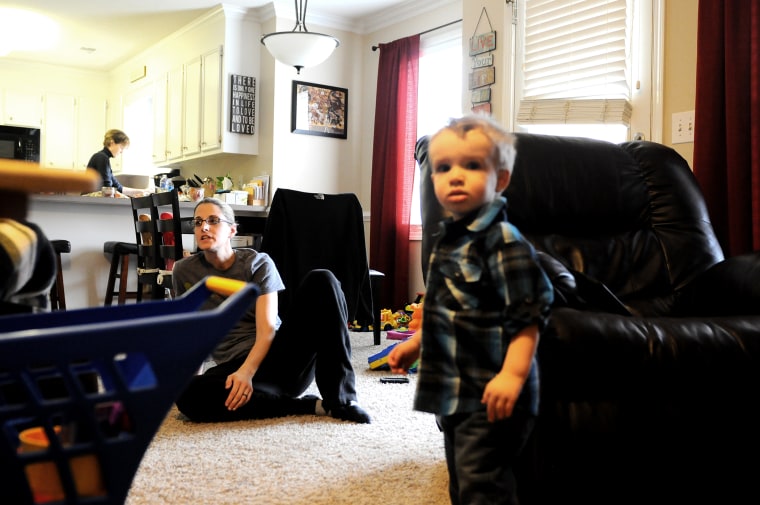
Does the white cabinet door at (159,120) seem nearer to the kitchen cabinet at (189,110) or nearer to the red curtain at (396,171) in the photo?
the kitchen cabinet at (189,110)

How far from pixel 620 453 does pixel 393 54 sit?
5.08 m

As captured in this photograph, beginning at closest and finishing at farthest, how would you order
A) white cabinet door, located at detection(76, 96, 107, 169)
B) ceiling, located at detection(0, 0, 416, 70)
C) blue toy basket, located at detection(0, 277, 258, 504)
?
blue toy basket, located at detection(0, 277, 258, 504) → ceiling, located at detection(0, 0, 416, 70) → white cabinet door, located at detection(76, 96, 107, 169)

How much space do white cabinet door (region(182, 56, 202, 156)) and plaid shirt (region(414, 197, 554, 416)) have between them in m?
5.94

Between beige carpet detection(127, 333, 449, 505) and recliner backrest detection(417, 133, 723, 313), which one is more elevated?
recliner backrest detection(417, 133, 723, 313)

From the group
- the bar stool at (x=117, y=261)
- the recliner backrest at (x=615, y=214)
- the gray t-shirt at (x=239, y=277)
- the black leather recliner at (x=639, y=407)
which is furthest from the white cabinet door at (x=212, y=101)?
the black leather recliner at (x=639, y=407)

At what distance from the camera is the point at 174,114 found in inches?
289

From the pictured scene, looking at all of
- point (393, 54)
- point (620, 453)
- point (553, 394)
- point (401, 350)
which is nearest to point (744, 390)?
point (620, 453)

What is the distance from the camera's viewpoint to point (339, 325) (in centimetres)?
242

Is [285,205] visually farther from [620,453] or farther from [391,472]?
[620,453]

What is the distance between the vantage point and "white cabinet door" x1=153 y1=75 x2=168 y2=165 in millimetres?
7570

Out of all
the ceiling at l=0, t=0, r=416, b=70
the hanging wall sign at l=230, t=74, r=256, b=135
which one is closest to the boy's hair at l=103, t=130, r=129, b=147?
the hanging wall sign at l=230, t=74, r=256, b=135

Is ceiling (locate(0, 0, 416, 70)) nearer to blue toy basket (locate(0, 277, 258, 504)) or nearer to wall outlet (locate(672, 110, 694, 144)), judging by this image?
wall outlet (locate(672, 110, 694, 144))

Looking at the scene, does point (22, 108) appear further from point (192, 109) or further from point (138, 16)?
point (192, 109)

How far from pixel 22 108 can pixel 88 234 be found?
4.43 meters
